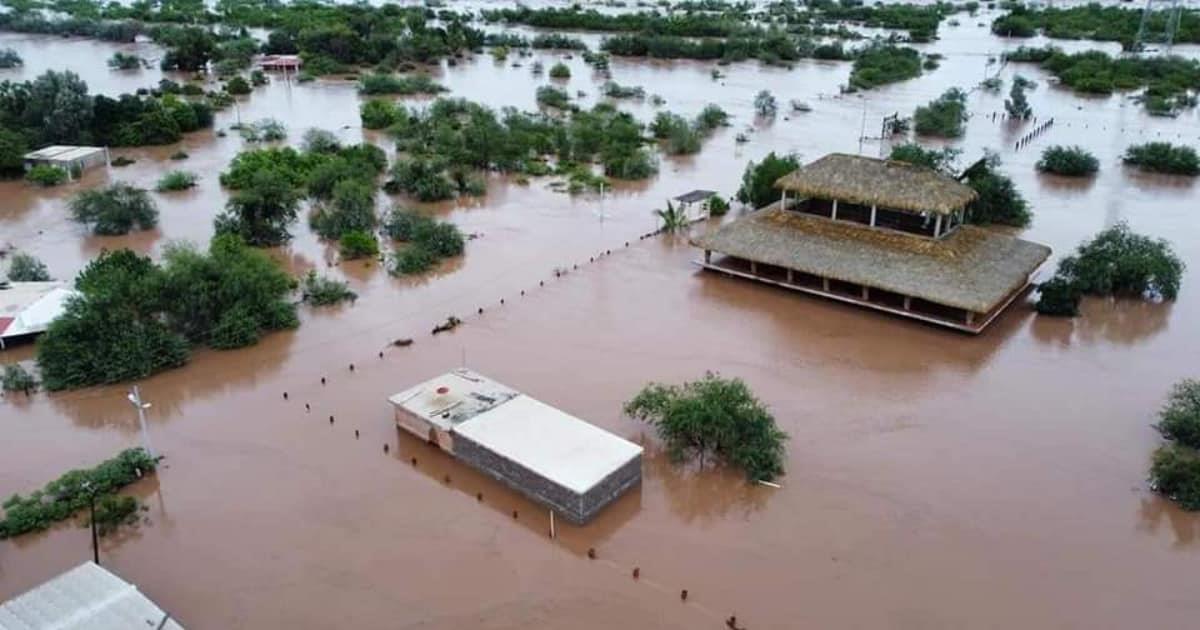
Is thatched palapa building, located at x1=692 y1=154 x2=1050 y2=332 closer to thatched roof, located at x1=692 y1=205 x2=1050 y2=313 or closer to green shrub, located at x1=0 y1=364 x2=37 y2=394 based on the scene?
thatched roof, located at x1=692 y1=205 x2=1050 y2=313

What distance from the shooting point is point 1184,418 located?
51.5ft

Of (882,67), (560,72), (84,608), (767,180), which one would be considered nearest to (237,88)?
(560,72)

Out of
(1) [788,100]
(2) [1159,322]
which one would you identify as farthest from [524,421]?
(1) [788,100]

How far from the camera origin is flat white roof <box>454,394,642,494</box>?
14.0 meters

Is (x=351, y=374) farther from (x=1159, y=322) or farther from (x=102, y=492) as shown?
(x=1159, y=322)

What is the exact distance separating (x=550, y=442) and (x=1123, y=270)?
1611 cm

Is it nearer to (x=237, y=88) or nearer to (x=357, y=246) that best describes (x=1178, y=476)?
(x=357, y=246)

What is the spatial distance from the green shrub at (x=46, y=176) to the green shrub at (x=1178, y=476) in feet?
113

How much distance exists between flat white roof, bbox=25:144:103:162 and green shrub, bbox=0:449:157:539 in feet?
74.7

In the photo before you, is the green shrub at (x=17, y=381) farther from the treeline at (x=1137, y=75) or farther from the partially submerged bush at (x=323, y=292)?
the treeline at (x=1137, y=75)

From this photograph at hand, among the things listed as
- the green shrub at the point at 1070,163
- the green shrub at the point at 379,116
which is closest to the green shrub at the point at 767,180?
the green shrub at the point at 1070,163

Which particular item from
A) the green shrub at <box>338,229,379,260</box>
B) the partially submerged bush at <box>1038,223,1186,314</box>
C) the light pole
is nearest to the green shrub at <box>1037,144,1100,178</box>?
the partially submerged bush at <box>1038,223,1186,314</box>

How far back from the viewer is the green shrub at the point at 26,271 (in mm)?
22484

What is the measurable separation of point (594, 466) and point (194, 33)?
180 ft
